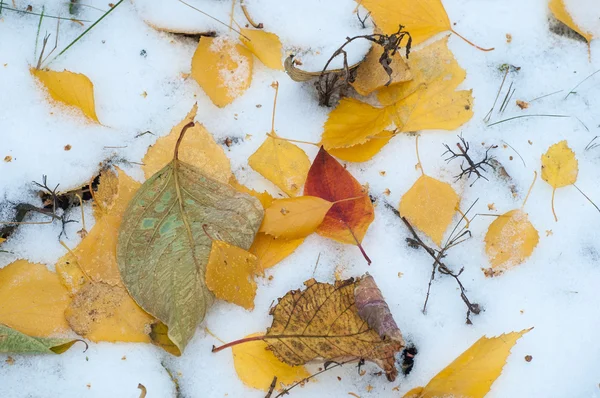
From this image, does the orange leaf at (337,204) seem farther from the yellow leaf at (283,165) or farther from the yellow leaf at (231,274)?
the yellow leaf at (231,274)

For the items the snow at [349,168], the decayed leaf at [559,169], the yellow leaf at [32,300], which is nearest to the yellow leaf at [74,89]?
the snow at [349,168]

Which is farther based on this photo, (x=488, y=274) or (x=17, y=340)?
(x=488, y=274)

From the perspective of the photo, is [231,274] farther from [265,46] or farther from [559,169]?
[559,169]

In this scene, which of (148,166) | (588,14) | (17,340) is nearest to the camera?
(17,340)

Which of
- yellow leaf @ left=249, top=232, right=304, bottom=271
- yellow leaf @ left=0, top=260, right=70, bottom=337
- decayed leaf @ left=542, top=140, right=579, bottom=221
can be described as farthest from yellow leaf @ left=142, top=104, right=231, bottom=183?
decayed leaf @ left=542, top=140, right=579, bottom=221

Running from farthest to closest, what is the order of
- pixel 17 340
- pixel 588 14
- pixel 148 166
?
pixel 588 14 → pixel 148 166 → pixel 17 340

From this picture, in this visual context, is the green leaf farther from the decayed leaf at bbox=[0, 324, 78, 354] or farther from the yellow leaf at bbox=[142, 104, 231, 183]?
the yellow leaf at bbox=[142, 104, 231, 183]

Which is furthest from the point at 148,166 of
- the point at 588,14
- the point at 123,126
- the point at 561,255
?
the point at 588,14

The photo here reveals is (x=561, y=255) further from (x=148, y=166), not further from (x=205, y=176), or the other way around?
(x=148, y=166)
